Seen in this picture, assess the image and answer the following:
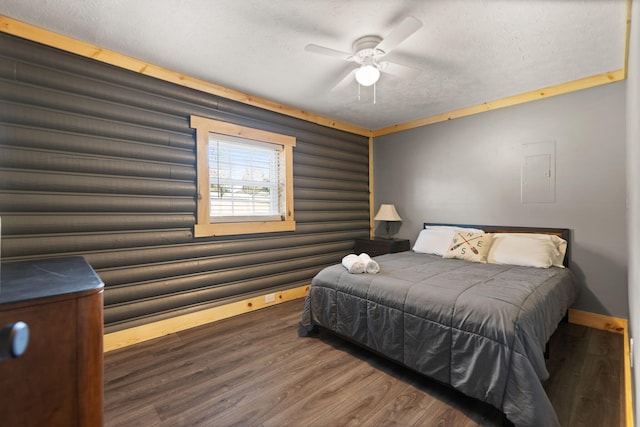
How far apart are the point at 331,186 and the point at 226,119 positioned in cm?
179

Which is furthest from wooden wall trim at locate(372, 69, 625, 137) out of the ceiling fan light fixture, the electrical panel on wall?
the ceiling fan light fixture

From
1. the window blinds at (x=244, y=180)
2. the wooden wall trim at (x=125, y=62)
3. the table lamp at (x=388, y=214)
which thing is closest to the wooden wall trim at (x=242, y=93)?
the wooden wall trim at (x=125, y=62)

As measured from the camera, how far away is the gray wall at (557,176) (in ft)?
9.27

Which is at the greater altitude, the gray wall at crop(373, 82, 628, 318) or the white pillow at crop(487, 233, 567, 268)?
the gray wall at crop(373, 82, 628, 318)

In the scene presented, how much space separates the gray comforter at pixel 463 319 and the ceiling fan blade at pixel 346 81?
5.98ft

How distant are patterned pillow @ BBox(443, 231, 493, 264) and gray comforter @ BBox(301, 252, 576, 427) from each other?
329mm

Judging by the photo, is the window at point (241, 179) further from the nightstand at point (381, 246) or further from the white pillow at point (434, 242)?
the white pillow at point (434, 242)

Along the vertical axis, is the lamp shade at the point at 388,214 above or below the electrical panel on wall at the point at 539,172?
below

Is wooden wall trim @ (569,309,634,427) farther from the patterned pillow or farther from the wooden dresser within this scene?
the wooden dresser

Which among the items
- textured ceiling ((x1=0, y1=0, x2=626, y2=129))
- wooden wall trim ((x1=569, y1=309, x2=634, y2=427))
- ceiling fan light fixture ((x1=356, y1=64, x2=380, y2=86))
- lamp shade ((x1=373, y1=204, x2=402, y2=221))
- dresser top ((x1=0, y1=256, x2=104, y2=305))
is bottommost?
wooden wall trim ((x1=569, y1=309, x2=634, y2=427))

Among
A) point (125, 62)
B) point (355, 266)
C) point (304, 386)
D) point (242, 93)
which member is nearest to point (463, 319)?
point (355, 266)

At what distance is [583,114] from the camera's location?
298 cm

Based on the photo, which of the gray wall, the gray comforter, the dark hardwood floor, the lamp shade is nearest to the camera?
the gray comforter

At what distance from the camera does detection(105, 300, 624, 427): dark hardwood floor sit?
1.69 m
